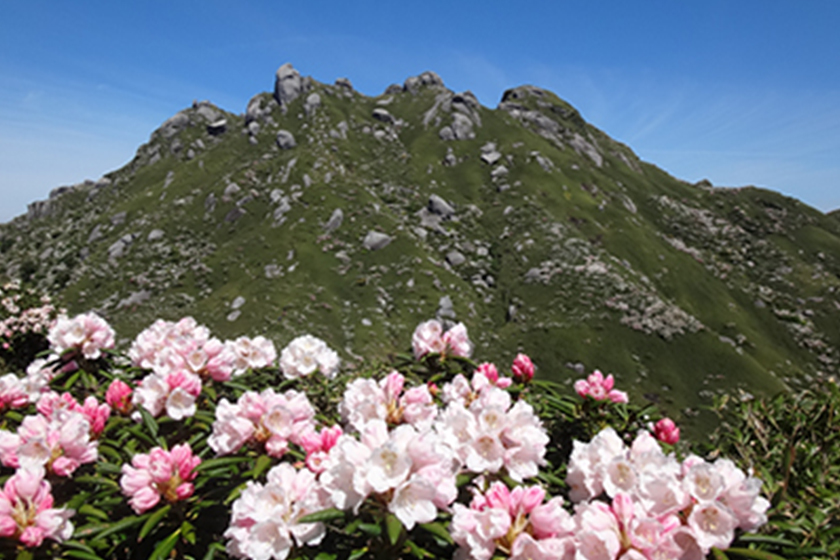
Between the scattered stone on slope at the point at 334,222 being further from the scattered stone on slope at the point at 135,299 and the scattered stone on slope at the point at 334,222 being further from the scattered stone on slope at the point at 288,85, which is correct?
the scattered stone on slope at the point at 288,85

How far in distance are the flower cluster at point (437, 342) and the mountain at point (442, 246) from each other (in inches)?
1716

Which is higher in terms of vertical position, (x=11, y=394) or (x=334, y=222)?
(x=334, y=222)

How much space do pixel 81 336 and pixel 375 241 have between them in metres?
68.1

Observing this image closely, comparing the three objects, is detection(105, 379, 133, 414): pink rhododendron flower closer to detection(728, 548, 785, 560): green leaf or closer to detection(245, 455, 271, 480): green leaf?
detection(245, 455, 271, 480): green leaf

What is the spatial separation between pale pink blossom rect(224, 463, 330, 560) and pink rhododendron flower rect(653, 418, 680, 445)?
402 centimetres

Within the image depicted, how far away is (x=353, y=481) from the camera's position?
9.22 ft

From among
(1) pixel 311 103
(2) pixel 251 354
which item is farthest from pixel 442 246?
(2) pixel 251 354

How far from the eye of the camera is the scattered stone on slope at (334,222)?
249 ft

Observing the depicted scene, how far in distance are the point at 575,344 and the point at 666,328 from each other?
49.0 feet

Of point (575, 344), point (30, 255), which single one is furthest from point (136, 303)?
point (575, 344)

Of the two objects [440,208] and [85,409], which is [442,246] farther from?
[85,409]

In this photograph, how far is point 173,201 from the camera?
9019 centimetres

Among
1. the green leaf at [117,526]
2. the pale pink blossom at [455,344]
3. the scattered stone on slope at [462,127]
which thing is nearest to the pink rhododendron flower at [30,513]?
the green leaf at [117,526]

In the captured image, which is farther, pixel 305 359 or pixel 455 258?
pixel 455 258
